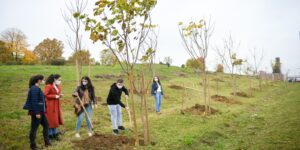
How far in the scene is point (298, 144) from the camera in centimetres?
789

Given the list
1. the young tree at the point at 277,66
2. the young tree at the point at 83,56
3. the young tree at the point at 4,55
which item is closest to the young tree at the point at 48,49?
the young tree at the point at 4,55

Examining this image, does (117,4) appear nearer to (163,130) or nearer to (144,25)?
(144,25)

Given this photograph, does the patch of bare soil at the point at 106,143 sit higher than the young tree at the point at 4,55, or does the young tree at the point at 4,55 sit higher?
the young tree at the point at 4,55

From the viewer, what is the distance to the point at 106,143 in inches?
322

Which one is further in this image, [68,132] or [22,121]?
[22,121]

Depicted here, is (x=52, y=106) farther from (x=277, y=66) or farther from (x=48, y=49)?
(x=277, y=66)

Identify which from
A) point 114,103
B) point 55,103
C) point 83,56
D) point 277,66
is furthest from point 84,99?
point 277,66

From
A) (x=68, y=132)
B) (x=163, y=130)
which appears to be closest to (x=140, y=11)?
(x=163, y=130)

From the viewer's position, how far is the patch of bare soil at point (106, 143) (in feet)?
26.1

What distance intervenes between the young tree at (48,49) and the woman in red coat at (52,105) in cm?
4921

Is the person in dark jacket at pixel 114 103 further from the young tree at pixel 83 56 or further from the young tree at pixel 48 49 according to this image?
the young tree at pixel 48 49

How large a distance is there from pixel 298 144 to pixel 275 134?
5.65 ft

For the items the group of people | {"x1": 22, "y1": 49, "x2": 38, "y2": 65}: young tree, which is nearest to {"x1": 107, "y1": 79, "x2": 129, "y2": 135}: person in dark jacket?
the group of people

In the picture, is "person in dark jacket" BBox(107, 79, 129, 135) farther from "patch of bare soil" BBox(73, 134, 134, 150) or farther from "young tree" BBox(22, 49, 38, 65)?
"young tree" BBox(22, 49, 38, 65)
